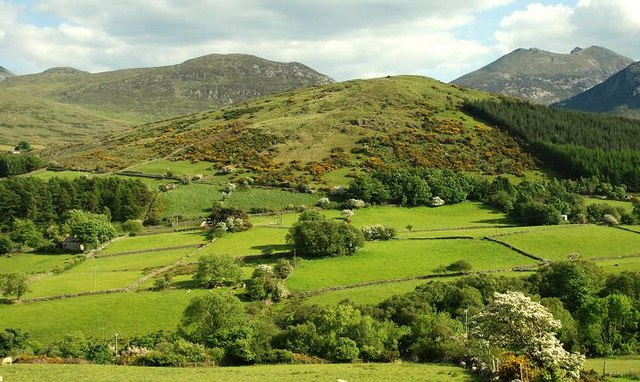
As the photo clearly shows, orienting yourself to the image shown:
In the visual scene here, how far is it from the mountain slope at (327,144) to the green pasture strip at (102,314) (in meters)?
68.6

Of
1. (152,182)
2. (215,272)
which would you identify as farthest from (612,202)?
(152,182)

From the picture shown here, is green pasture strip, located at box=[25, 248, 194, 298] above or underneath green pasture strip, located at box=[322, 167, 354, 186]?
underneath

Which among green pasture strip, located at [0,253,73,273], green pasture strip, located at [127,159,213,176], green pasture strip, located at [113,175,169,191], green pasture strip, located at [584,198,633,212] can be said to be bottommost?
green pasture strip, located at [0,253,73,273]

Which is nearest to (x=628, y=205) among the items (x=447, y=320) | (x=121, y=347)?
(x=447, y=320)

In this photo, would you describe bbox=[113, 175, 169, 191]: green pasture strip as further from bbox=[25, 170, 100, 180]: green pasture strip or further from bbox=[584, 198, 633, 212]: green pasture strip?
bbox=[584, 198, 633, 212]: green pasture strip

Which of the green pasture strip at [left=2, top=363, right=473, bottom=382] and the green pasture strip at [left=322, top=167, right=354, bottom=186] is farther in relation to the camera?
the green pasture strip at [left=322, top=167, right=354, bottom=186]

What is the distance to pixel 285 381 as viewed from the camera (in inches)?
1391

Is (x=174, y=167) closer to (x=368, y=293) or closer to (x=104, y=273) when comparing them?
(x=104, y=273)

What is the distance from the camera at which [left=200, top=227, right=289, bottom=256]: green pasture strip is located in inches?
3349

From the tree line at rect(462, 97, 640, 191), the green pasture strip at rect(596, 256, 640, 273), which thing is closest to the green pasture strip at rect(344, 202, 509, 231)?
the green pasture strip at rect(596, 256, 640, 273)

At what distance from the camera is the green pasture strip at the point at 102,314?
57.6 m

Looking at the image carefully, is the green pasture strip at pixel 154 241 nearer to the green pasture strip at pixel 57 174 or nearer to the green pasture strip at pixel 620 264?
the green pasture strip at pixel 57 174

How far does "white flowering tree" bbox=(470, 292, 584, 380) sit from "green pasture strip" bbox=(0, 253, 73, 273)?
70.5 m

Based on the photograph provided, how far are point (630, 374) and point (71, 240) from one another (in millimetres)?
84590
